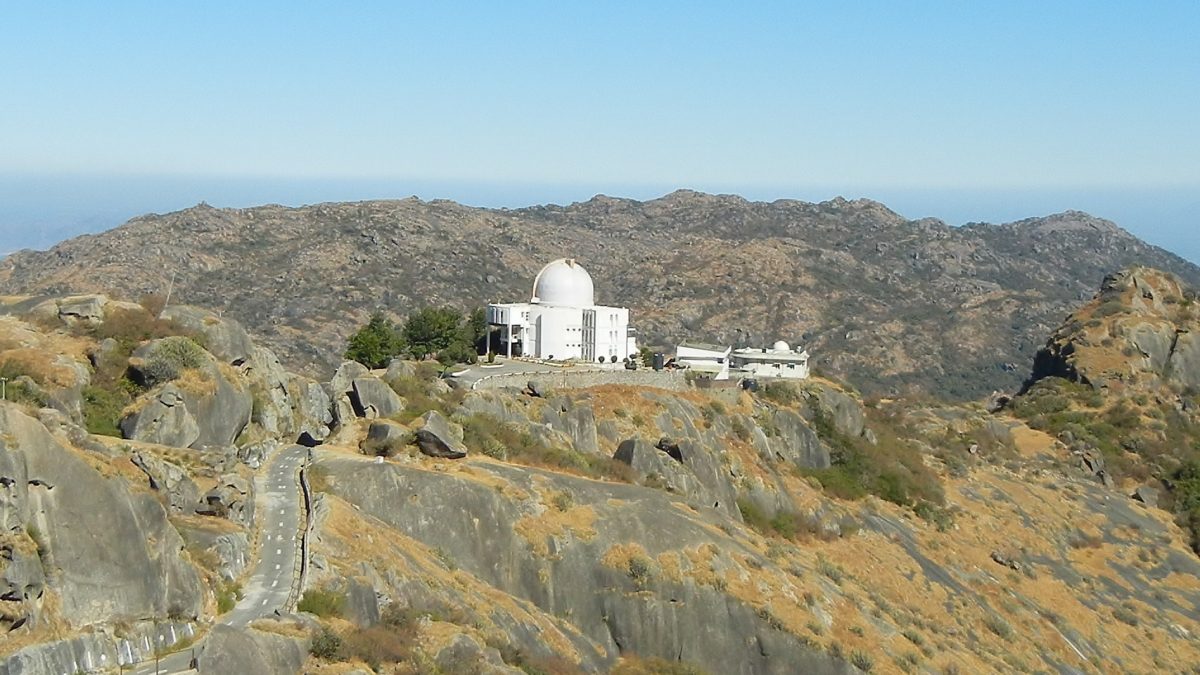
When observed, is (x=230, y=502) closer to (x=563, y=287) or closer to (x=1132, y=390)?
(x=563, y=287)

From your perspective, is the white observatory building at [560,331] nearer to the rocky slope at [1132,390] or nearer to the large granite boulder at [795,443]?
the large granite boulder at [795,443]

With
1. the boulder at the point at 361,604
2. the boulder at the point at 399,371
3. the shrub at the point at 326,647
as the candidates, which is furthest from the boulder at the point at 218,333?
the shrub at the point at 326,647

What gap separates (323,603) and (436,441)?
592 inches

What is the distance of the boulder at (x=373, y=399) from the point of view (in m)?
48.9

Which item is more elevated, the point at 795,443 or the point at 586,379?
the point at 586,379

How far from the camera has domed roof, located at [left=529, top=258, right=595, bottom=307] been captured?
72188mm

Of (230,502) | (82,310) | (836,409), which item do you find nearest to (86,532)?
(230,502)

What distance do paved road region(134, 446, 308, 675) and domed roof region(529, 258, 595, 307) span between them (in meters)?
31.6

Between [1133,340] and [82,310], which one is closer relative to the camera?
[82,310]

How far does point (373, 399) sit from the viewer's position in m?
49.3

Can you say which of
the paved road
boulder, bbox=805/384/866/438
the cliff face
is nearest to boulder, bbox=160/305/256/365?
the paved road

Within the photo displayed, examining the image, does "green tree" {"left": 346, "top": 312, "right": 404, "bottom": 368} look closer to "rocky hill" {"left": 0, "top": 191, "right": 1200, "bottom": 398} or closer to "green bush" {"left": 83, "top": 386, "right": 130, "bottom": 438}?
"green bush" {"left": 83, "top": 386, "right": 130, "bottom": 438}

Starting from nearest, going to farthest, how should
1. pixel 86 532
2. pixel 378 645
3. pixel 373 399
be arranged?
pixel 86 532, pixel 378 645, pixel 373 399

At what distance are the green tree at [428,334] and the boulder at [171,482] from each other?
35277mm
